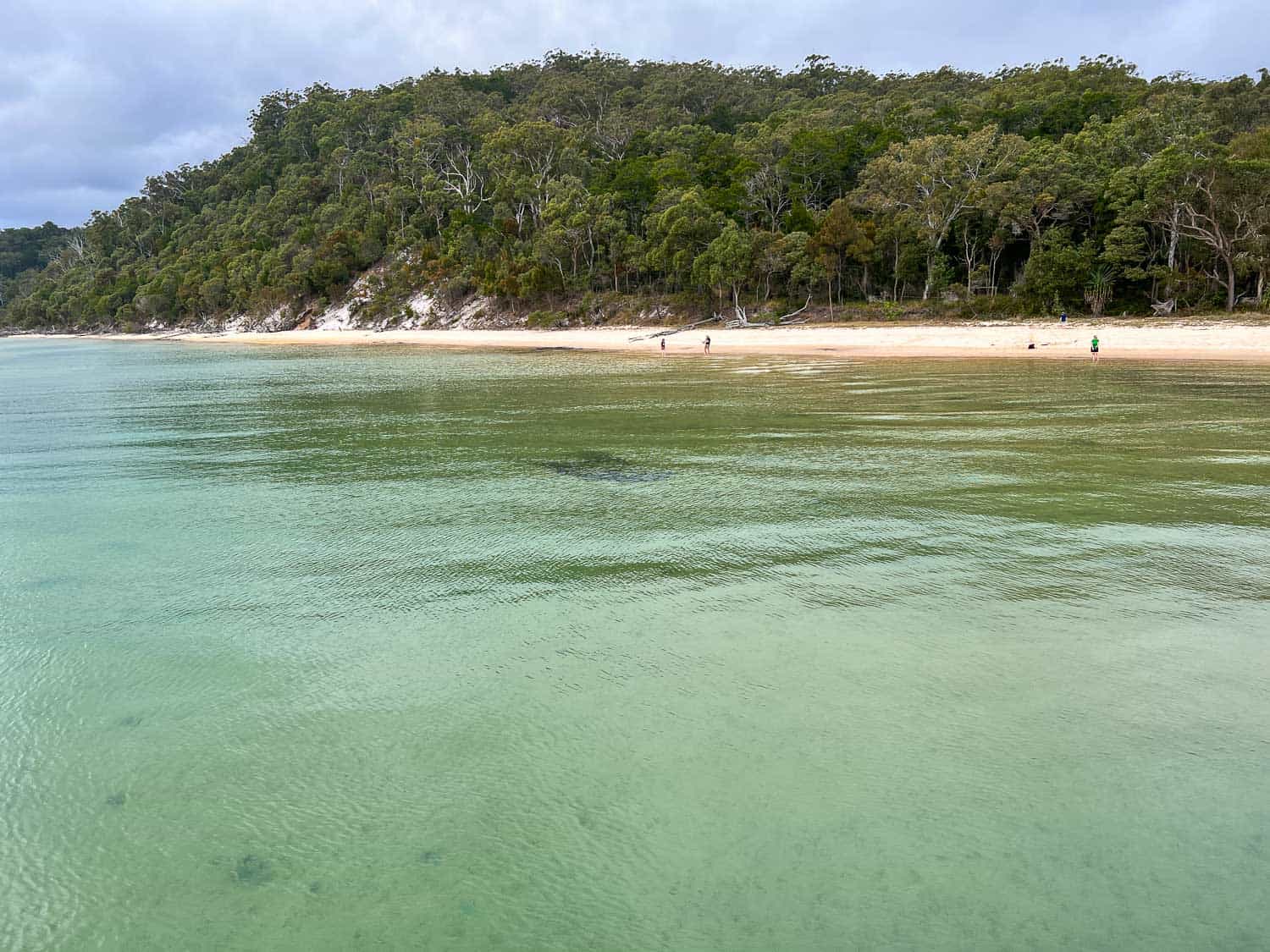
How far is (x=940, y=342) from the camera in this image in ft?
121

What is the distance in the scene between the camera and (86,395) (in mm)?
26812

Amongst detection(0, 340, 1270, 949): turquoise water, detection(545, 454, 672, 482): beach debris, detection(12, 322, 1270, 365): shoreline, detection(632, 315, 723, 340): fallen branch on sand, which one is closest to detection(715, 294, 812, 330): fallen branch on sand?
detection(632, 315, 723, 340): fallen branch on sand

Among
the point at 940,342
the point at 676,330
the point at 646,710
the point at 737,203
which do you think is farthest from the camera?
the point at 737,203

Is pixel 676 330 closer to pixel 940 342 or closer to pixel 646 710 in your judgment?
pixel 940 342

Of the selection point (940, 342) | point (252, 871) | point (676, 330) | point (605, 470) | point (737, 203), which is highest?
point (737, 203)

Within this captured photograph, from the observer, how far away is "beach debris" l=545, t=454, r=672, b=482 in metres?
11.6

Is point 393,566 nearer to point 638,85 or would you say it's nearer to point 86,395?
point 86,395

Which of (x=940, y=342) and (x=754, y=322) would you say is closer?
(x=940, y=342)

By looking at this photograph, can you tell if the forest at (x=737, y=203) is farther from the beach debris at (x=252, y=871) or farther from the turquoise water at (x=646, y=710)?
the beach debris at (x=252, y=871)

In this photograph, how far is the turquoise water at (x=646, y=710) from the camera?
3.34m

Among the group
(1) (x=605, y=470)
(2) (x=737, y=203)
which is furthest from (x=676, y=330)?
(1) (x=605, y=470)

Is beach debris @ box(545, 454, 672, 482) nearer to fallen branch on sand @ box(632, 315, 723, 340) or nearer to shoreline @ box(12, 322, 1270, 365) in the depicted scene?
shoreline @ box(12, 322, 1270, 365)

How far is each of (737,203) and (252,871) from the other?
61900 millimetres

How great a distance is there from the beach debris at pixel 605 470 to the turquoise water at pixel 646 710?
36 centimetres
